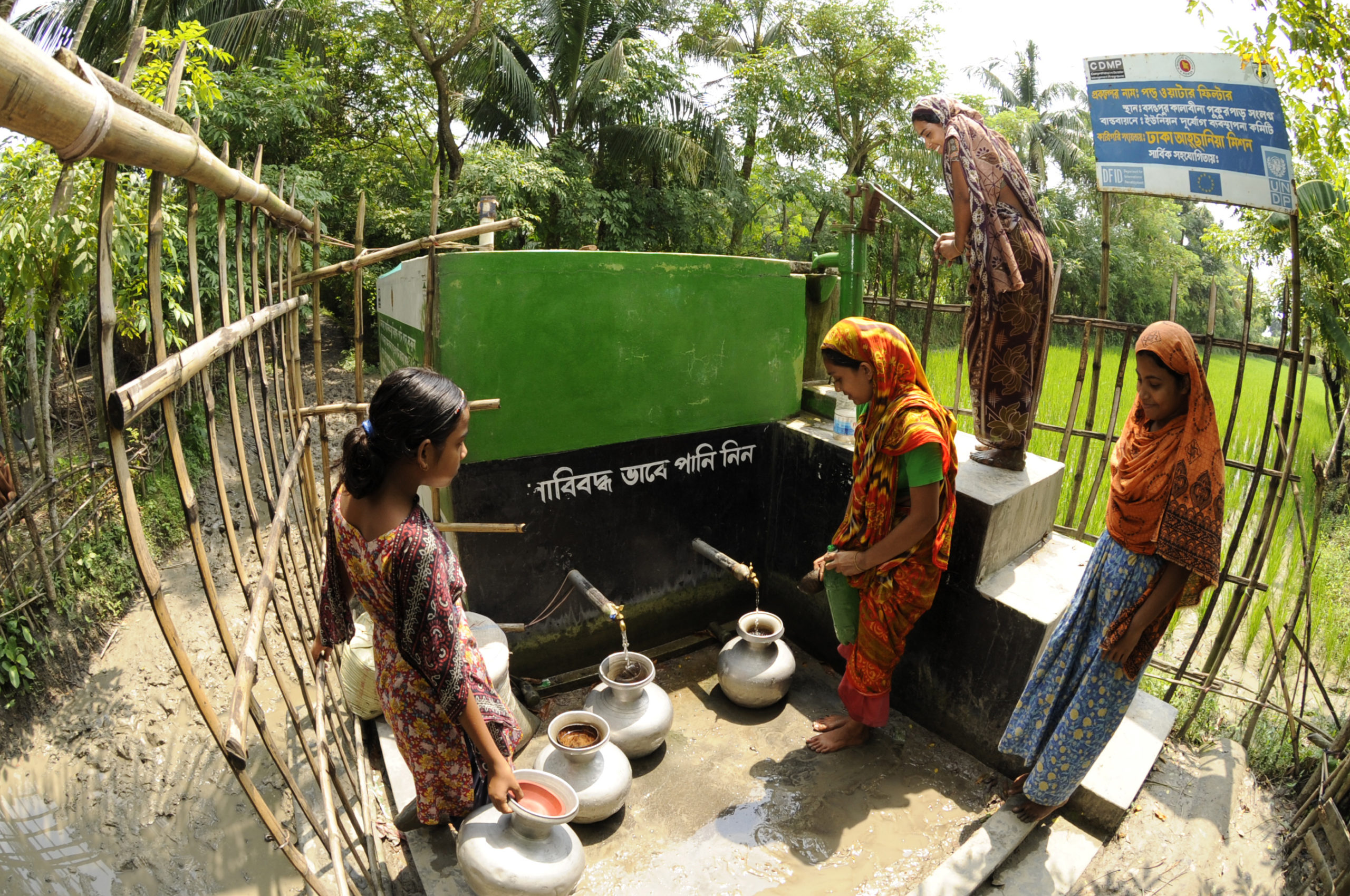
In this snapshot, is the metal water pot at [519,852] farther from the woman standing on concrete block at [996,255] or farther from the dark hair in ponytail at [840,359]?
the woman standing on concrete block at [996,255]

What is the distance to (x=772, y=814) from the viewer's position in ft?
9.27

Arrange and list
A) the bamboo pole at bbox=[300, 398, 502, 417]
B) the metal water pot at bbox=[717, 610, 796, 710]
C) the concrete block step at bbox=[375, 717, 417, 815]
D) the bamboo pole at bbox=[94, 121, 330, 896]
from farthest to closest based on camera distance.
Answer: the metal water pot at bbox=[717, 610, 796, 710], the bamboo pole at bbox=[300, 398, 502, 417], the concrete block step at bbox=[375, 717, 417, 815], the bamboo pole at bbox=[94, 121, 330, 896]

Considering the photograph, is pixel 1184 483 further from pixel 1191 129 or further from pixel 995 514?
pixel 1191 129

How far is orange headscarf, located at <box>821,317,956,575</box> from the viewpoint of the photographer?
8.46 feet

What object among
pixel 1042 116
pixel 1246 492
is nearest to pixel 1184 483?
pixel 1246 492

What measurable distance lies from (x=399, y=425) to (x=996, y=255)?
244 centimetres

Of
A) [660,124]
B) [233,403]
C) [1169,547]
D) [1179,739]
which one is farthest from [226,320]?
[660,124]

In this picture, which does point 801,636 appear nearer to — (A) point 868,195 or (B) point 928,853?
(B) point 928,853

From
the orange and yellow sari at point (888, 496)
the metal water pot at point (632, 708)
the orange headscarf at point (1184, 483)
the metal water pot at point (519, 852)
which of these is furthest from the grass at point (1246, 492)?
the metal water pot at point (519, 852)

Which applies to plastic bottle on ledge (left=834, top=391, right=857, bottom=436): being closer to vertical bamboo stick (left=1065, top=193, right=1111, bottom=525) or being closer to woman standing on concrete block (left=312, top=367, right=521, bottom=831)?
vertical bamboo stick (left=1065, top=193, right=1111, bottom=525)

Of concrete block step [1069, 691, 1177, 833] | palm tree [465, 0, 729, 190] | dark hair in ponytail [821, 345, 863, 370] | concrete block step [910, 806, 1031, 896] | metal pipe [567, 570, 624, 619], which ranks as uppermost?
palm tree [465, 0, 729, 190]

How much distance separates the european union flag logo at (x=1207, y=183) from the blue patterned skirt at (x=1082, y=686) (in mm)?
1649

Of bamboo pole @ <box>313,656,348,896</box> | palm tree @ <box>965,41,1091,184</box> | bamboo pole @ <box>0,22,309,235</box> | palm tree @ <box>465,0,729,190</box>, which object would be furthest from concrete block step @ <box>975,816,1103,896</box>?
palm tree @ <box>965,41,1091,184</box>

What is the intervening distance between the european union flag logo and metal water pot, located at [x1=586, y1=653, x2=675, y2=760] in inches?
119
